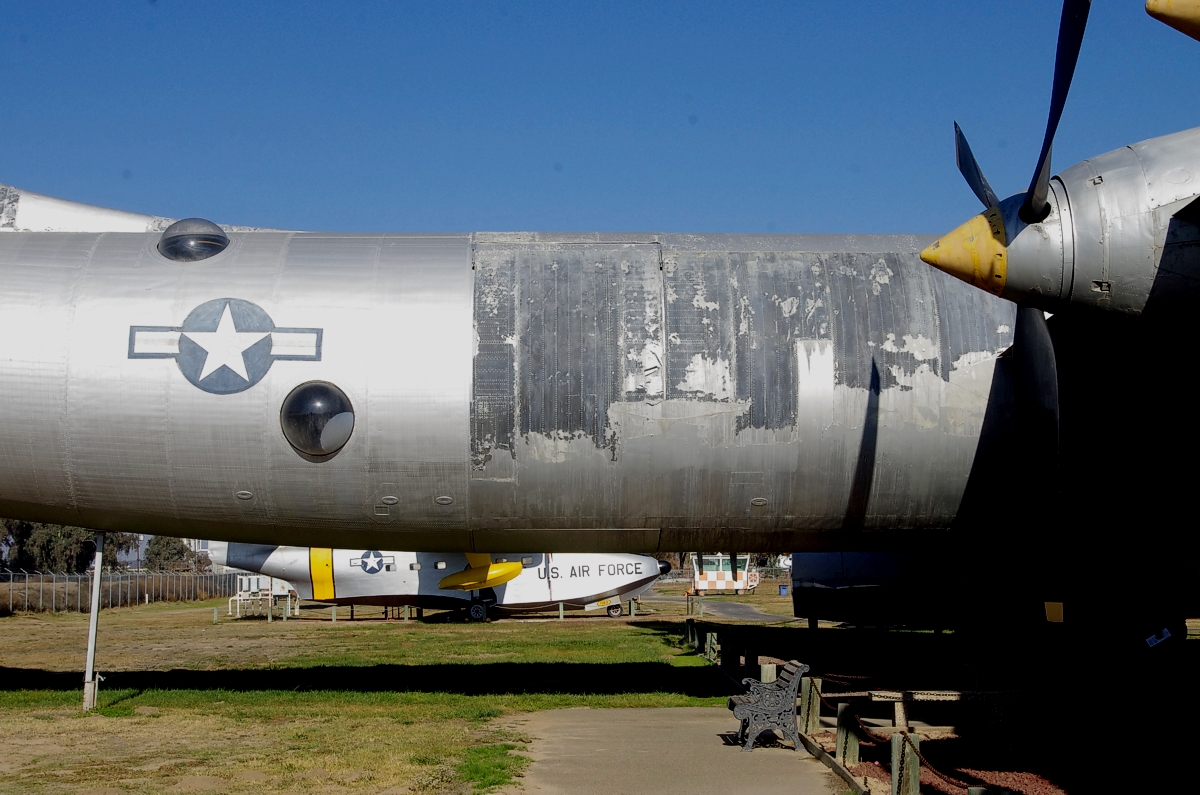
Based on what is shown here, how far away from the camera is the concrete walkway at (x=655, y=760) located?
966cm

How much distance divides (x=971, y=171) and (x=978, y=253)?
176 centimetres

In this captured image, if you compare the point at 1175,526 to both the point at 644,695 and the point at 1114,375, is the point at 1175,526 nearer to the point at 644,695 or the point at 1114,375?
the point at 1114,375

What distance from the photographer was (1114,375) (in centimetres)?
1026

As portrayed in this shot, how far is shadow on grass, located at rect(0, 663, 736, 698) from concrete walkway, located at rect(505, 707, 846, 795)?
8.42 feet

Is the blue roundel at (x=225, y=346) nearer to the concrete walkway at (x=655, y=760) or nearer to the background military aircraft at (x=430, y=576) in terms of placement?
the concrete walkway at (x=655, y=760)

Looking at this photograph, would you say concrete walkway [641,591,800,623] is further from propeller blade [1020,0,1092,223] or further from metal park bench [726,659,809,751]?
propeller blade [1020,0,1092,223]

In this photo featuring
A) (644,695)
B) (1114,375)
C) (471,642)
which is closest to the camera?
(1114,375)

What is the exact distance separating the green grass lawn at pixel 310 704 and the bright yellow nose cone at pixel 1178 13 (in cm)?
843

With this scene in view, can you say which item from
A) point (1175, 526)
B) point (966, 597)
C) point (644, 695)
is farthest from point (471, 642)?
point (1175, 526)

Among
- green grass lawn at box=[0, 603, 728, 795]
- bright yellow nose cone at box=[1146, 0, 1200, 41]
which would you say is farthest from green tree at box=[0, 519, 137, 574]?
bright yellow nose cone at box=[1146, 0, 1200, 41]

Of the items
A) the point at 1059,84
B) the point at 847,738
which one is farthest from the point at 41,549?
the point at 1059,84

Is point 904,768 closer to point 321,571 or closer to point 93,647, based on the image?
point 93,647

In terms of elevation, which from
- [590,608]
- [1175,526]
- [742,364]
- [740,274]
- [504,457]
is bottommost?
[590,608]

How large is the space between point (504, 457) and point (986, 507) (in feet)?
18.9
